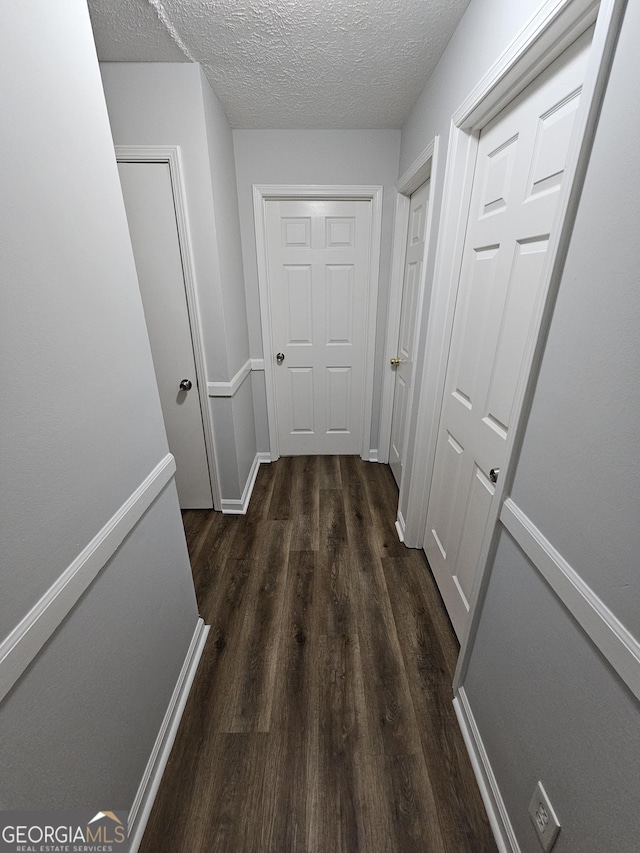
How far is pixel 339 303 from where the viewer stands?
2.63 meters

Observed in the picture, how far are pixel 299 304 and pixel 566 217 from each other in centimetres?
208

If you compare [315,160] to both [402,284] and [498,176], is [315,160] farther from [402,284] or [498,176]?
[498,176]

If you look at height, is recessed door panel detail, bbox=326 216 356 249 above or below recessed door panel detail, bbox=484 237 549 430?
above

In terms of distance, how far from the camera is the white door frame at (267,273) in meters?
2.32

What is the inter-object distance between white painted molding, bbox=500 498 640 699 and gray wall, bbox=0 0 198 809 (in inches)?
40.8

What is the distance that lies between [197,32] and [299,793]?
2741mm

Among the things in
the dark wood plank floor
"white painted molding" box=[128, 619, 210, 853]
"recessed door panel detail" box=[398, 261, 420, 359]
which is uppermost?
"recessed door panel detail" box=[398, 261, 420, 359]

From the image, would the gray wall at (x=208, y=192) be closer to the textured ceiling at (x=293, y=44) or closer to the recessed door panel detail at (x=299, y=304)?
the textured ceiling at (x=293, y=44)

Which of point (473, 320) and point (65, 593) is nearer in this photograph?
point (65, 593)

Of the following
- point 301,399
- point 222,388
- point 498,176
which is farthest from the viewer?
point 301,399

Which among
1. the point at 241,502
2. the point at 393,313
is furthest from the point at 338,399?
the point at 241,502

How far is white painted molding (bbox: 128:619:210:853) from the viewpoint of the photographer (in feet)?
3.18

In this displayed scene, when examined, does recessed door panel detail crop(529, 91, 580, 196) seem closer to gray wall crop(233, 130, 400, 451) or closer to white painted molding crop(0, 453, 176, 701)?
white painted molding crop(0, 453, 176, 701)

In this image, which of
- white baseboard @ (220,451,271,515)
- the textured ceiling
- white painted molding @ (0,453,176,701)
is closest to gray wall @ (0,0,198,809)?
white painted molding @ (0,453,176,701)
